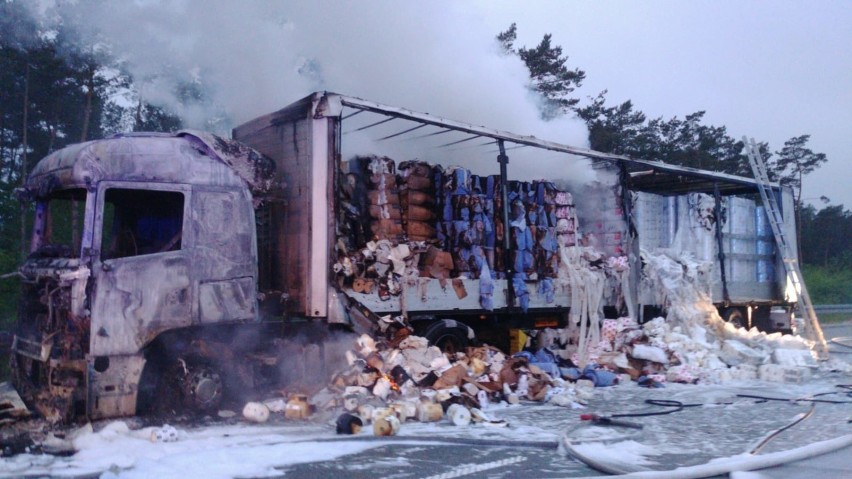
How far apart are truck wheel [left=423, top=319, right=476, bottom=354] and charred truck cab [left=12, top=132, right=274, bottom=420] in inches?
98.5

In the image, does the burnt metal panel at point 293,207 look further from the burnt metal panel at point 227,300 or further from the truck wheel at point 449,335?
the truck wheel at point 449,335

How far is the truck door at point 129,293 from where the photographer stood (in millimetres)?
6684

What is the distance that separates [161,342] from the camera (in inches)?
286

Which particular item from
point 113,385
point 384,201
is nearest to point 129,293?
point 113,385

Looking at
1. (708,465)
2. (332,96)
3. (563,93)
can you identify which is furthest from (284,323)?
(563,93)

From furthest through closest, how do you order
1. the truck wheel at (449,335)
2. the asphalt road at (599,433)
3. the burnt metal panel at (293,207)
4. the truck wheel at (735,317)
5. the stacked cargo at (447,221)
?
the truck wheel at (735,317) < the stacked cargo at (447,221) < the truck wheel at (449,335) < the burnt metal panel at (293,207) < the asphalt road at (599,433)

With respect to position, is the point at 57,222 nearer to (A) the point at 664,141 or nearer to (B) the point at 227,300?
(B) the point at 227,300

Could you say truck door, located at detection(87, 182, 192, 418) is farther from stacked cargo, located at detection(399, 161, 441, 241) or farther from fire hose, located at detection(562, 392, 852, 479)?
fire hose, located at detection(562, 392, 852, 479)

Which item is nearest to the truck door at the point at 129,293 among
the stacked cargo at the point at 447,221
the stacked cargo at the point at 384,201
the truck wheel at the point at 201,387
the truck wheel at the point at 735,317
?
the truck wheel at the point at 201,387

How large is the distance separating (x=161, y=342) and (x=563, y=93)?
2455 centimetres

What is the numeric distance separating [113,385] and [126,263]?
1.12m

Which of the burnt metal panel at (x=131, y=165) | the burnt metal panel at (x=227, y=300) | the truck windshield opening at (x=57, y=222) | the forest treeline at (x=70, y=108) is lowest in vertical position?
the burnt metal panel at (x=227, y=300)

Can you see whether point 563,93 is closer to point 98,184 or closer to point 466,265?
point 466,265

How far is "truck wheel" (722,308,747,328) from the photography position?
14469mm
